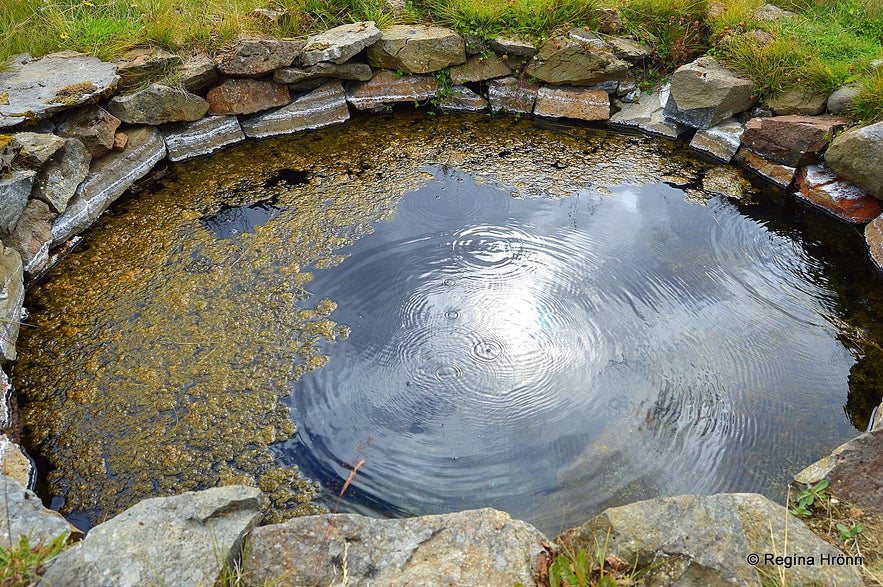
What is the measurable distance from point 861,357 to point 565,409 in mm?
1516

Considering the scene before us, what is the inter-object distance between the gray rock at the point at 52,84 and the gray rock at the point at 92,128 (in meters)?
0.10

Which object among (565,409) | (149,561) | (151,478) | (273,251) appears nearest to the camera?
(149,561)

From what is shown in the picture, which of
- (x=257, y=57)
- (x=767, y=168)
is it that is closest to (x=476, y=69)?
(x=257, y=57)

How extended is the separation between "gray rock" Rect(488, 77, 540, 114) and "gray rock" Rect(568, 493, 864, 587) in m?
4.06

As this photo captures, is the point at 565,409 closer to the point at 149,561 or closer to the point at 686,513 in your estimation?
the point at 686,513

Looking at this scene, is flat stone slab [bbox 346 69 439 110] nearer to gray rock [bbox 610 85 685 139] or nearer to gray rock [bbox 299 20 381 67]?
gray rock [bbox 299 20 381 67]

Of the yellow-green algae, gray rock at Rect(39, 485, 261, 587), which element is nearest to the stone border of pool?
gray rock at Rect(39, 485, 261, 587)

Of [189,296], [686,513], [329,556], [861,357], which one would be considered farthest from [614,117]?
[329,556]

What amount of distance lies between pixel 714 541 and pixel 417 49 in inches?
171

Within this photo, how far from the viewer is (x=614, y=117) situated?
5.27 metres

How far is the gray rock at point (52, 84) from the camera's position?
3.79 metres

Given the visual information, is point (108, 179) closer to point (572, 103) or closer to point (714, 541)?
point (572, 103)

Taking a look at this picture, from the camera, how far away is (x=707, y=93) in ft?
15.6

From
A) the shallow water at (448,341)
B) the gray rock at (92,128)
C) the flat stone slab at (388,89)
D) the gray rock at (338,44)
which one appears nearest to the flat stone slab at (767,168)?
the shallow water at (448,341)
